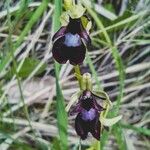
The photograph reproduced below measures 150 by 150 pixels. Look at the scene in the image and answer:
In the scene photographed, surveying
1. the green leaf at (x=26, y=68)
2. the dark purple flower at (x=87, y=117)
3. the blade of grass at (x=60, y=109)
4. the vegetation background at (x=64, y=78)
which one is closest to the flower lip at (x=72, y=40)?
the dark purple flower at (x=87, y=117)

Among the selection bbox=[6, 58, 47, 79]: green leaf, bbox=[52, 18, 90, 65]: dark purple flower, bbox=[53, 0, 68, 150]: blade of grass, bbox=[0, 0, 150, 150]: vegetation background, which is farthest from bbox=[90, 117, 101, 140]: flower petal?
bbox=[6, 58, 47, 79]: green leaf

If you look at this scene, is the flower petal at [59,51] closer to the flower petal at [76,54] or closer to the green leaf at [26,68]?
the flower petal at [76,54]

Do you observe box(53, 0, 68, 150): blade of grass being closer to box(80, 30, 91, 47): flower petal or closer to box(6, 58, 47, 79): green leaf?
box(80, 30, 91, 47): flower petal

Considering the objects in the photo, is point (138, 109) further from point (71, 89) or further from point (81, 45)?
point (81, 45)

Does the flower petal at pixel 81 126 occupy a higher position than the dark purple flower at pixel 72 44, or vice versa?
the dark purple flower at pixel 72 44

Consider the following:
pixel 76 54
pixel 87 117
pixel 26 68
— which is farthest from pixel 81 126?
pixel 26 68

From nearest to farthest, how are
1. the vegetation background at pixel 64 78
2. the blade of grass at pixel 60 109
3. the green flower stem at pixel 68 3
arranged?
the green flower stem at pixel 68 3 < the blade of grass at pixel 60 109 < the vegetation background at pixel 64 78

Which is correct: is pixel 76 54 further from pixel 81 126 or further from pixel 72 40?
pixel 81 126
